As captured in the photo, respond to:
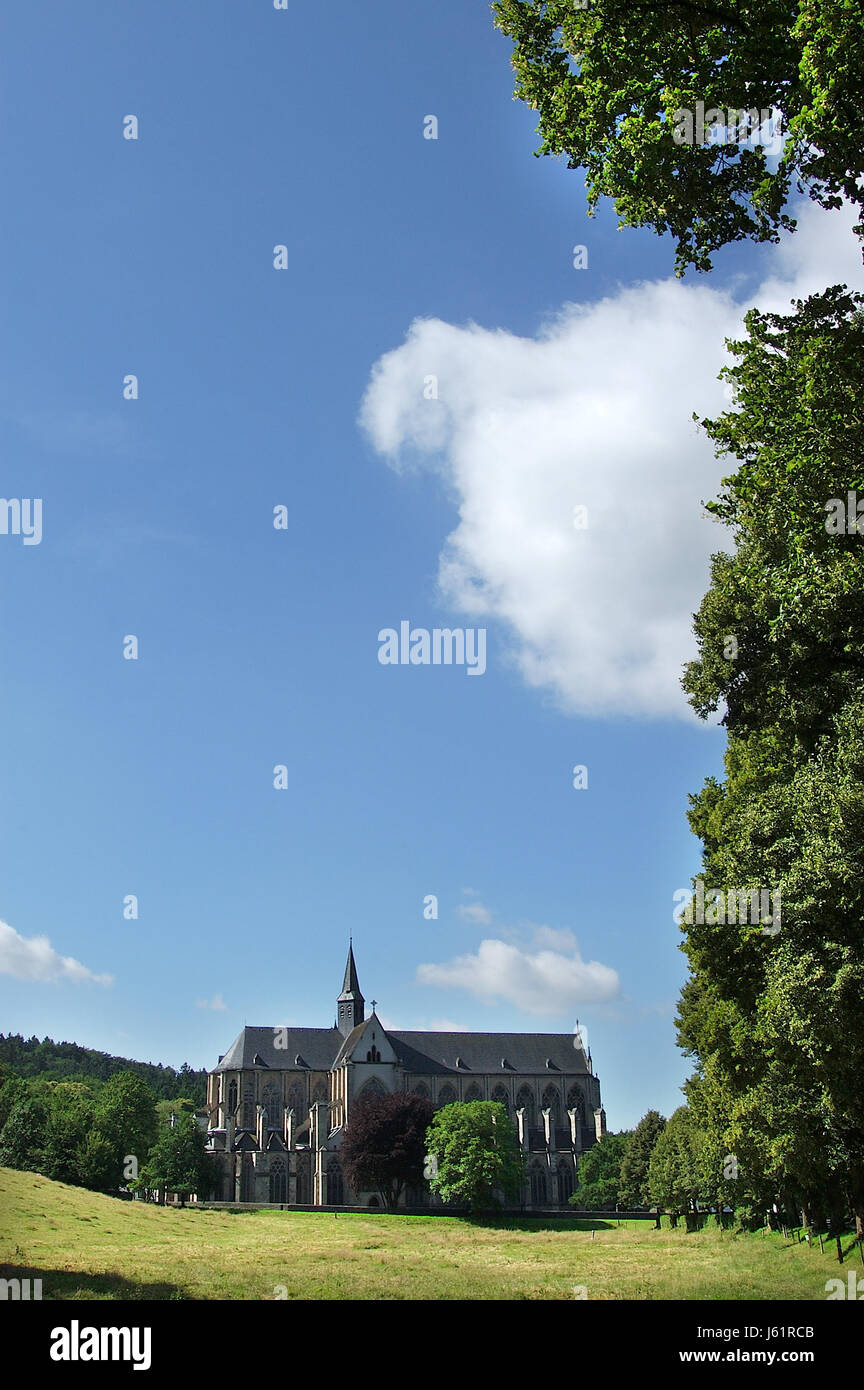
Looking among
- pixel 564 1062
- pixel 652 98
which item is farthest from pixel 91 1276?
pixel 564 1062

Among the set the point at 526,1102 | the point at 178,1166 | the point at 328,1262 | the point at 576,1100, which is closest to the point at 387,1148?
the point at 178,1166

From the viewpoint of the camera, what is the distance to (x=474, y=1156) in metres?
87.5

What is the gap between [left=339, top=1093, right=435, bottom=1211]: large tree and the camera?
94125 millimetres

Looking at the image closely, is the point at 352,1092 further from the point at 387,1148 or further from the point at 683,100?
the point at 683,100

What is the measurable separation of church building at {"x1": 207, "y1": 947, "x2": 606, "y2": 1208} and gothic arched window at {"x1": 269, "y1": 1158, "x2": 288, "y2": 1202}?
0.35 feet

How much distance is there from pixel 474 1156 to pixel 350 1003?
4478 cm

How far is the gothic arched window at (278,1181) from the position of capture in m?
109

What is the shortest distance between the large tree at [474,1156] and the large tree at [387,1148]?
131 inches

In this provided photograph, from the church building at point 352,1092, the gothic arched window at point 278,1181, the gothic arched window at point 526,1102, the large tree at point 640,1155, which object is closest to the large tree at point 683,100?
the large tree at point 640,1155

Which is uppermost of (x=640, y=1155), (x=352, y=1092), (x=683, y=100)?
(x=683, y=100)

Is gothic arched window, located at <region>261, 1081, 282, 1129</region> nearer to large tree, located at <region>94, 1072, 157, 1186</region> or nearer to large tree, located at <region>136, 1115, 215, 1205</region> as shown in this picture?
large tree, located at <region>136, 1115, 215, 1205</region>

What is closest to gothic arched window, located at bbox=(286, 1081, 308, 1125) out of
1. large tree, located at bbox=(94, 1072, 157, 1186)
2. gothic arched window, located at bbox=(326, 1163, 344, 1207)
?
gothic arched window, located at bbox=(326, 1163, 344, 1207)
